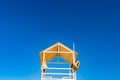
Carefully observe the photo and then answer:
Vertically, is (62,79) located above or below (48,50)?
below

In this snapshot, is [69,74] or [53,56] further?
[53,56]

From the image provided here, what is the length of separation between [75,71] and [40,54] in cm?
425

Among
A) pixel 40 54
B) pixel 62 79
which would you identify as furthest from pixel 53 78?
pixel 40 54

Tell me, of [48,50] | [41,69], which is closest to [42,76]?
[41,69]

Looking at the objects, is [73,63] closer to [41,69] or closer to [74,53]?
[74,53]

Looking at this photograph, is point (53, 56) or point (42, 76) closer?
point (42, 76)

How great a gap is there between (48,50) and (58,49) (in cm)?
110

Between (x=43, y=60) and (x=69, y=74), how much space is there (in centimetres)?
331

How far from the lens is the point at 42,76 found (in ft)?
128

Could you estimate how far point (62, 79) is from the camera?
3862cm

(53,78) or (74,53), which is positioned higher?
(74,53)

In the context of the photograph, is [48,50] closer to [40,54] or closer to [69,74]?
[40,54]

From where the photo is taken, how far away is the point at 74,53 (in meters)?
40.8

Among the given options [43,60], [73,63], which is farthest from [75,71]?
[43,60]
